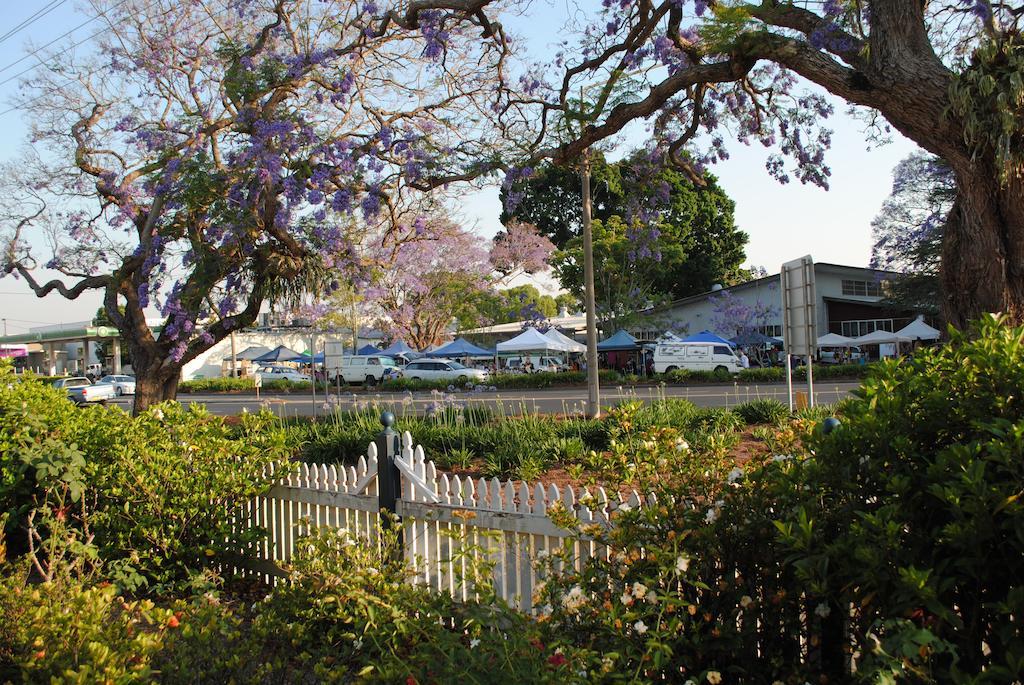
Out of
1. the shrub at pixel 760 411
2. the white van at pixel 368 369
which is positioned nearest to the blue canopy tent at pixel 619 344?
the white van at pixel 368 369

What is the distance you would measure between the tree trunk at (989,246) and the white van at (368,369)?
36.6 meters

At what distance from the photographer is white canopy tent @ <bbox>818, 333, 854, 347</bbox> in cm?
4012

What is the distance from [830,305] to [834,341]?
4800 mm

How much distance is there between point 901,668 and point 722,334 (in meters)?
44.0

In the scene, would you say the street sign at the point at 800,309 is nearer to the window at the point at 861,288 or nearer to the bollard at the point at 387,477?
the bollard at the point at 387,477

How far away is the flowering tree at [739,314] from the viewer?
1715 inches

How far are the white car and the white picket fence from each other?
1558 inches

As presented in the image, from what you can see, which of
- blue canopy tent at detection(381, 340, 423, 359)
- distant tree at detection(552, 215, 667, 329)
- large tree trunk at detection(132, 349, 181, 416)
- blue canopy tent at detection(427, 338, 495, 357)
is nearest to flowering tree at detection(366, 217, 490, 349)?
blue canopy tent at detection(381, 340, 423, 359)

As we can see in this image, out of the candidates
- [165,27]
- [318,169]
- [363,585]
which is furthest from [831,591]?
[165,27]

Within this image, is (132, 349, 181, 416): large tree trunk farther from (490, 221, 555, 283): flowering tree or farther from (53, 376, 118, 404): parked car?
(490, 221, 555, 283): flowering tree

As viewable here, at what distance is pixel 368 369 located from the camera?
43094 millimetres

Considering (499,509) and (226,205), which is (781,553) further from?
(226,205)

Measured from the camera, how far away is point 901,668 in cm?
229

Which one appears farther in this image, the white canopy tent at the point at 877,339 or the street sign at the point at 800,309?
the white canopy tent at the point at 877,339
